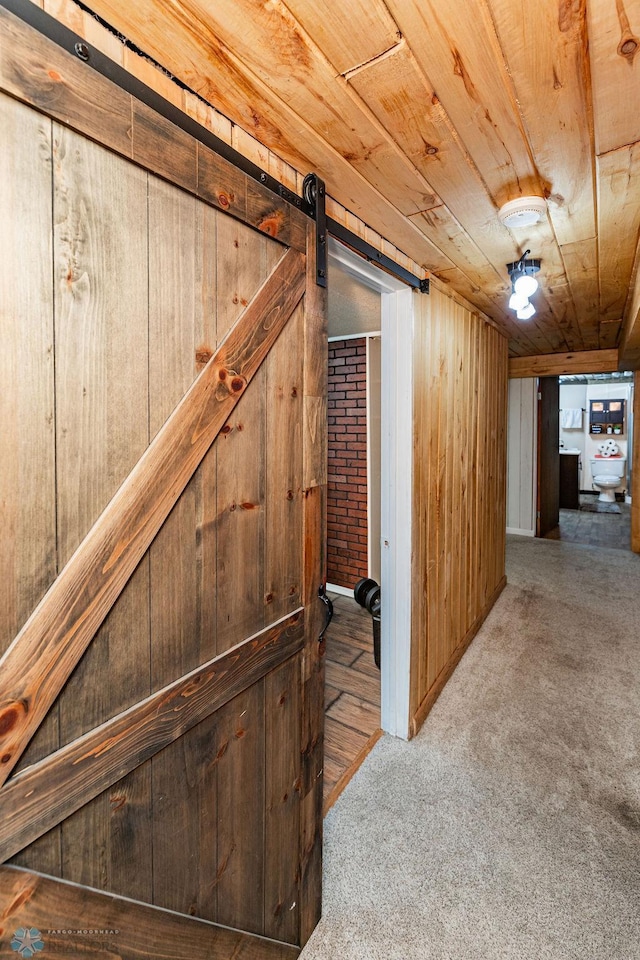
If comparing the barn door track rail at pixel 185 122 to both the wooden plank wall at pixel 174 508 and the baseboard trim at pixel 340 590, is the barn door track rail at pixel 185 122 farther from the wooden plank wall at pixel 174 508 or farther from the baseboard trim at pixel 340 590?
the baseboard trim at pixel 340 590

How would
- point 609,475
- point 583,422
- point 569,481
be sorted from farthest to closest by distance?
point 583,422 → point 609,475 → point 569,481

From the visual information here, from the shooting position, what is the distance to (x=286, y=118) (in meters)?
1.07

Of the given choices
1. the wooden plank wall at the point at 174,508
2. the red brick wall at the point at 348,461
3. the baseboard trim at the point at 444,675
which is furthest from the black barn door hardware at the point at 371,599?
the red brick wall at the point at 348,461

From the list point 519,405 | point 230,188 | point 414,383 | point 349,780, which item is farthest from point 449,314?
point 519,405

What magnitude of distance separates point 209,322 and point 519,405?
590 cm

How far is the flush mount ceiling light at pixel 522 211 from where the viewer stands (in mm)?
1496

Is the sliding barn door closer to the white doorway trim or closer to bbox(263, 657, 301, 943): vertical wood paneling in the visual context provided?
bbox(263, 657, 301, 943): vertical wood paneling

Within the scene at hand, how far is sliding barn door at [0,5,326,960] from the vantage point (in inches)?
27.5

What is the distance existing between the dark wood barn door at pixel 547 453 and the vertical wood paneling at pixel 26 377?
6246mm

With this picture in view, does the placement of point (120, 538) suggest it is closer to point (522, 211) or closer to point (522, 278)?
point (522, 211)

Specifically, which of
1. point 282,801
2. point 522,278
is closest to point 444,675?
point 282,801

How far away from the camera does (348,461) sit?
13.7ft

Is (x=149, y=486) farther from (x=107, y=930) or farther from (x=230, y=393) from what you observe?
(x=107, y=930)

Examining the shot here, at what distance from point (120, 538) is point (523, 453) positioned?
6121mm
